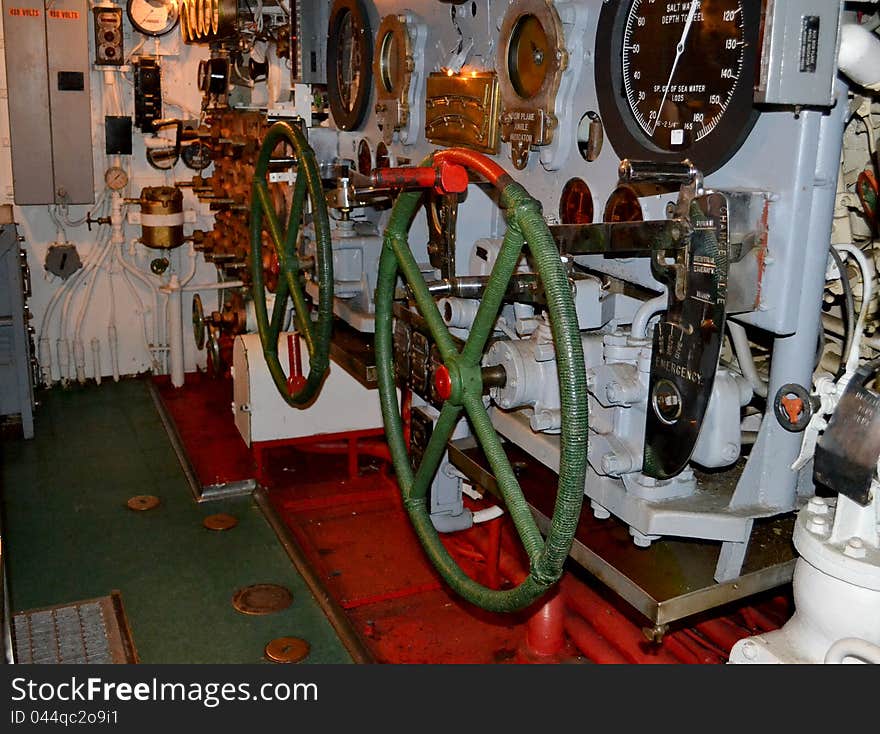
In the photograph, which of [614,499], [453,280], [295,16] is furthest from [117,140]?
[614,499]

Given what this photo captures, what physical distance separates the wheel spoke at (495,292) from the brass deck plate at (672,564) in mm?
372

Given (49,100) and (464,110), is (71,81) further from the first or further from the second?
(464,110)

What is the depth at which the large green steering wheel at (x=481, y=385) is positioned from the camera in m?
1.33

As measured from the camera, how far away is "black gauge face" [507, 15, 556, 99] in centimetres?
201

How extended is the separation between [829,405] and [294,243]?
166 centimetres

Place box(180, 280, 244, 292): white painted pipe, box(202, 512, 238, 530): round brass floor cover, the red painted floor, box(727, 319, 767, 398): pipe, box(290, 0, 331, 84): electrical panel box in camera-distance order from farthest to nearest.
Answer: box(180, 280, 244, 292): white painted pipe, box(202, 512, 238, 530): round brass floor cover, box(290, 0, 331, 84): electrical panel box, the red painted floor, box(727, 319, 767, 398): pipe

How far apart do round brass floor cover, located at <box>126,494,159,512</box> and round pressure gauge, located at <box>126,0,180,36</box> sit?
263 centimetres

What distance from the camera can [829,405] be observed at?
1466mm

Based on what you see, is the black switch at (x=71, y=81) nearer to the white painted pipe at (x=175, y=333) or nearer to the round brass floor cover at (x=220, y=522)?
the white painted pipe at (x=175, y=333)

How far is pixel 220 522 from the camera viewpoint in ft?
11.9

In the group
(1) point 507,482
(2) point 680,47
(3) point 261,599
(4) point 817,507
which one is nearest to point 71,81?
(3) point 261,599

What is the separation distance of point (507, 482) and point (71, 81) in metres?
4.23

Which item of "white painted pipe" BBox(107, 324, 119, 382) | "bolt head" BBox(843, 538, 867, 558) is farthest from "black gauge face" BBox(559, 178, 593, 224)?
"white painted pipe" BBox(107, 324, 119, 382)

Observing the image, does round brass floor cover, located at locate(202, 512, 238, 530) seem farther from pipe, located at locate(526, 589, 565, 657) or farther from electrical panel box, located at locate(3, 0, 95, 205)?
electrical panel box, located at locate(3, 0, 95, 205)
